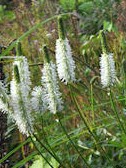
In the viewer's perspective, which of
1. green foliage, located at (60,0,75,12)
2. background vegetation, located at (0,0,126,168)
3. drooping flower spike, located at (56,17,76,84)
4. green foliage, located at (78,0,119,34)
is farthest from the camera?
green foliage, located at (60,0,75,12)

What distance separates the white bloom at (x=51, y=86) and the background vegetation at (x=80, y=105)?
0.08m

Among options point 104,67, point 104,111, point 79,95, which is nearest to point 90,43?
point 79,95

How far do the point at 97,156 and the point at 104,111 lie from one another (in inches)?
19.9

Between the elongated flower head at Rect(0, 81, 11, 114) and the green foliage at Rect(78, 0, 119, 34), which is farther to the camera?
the green foliage at Rect(78, 0, 119, 34)

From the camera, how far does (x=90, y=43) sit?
4.75 metres

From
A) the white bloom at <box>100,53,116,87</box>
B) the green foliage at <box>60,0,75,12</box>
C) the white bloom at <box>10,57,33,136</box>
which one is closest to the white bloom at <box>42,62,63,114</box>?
the white bloom at <box>10,57,33,136</box>

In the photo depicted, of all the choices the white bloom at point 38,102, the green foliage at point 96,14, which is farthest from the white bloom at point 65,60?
the green foliage at point 96,14

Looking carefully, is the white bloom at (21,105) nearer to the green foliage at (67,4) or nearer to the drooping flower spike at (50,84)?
the drooping flower spike at (50,84)

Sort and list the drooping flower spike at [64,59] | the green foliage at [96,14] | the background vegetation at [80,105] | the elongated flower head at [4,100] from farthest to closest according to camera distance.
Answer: the green foliage at [96,14]
the background vegetation at [80,105]
the drooping flower spike at [64,59]
the elongated flower head at [4,100]

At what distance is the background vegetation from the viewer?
265 cm

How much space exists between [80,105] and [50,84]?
6.31 ft

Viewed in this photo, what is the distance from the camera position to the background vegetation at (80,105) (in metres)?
2.65

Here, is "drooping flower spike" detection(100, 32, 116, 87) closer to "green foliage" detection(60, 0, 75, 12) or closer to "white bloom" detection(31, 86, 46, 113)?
"white bloom" detection(31, 86, 46, 113)

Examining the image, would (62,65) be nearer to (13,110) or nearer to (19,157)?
(13,110)
